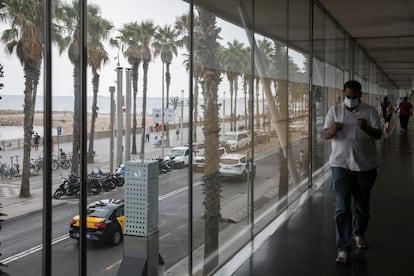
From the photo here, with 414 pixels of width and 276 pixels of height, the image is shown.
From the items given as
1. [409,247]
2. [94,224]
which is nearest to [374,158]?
[409,247]

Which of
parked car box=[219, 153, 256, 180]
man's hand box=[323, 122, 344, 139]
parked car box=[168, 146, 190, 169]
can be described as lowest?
parked car box=[219, 153, 256, 180]

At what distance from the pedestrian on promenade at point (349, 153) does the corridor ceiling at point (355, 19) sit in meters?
1.54

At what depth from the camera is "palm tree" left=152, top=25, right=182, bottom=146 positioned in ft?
13.4

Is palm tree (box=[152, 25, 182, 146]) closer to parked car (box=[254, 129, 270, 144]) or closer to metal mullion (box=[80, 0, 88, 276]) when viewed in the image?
metal mullion (box=[80, 0, 88, 276])

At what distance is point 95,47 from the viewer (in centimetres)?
282

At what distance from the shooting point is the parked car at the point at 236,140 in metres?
5.22

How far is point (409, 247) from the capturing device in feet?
15.1

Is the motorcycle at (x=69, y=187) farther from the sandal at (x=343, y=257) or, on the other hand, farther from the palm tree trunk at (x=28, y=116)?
the sandal at (x=343, y=257)

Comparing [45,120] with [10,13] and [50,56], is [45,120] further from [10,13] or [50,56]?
[10,13]

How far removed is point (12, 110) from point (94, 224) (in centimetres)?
89

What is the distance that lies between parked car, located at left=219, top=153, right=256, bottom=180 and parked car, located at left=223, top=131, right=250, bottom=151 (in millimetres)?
90

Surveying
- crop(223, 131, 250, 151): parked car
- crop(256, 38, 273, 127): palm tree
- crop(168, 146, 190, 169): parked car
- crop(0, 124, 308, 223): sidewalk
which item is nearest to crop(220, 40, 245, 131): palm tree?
crop(223, 131, 250, 151): parked car

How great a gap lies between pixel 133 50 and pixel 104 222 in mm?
1239

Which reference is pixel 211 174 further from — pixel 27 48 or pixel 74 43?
pixel 27 48
